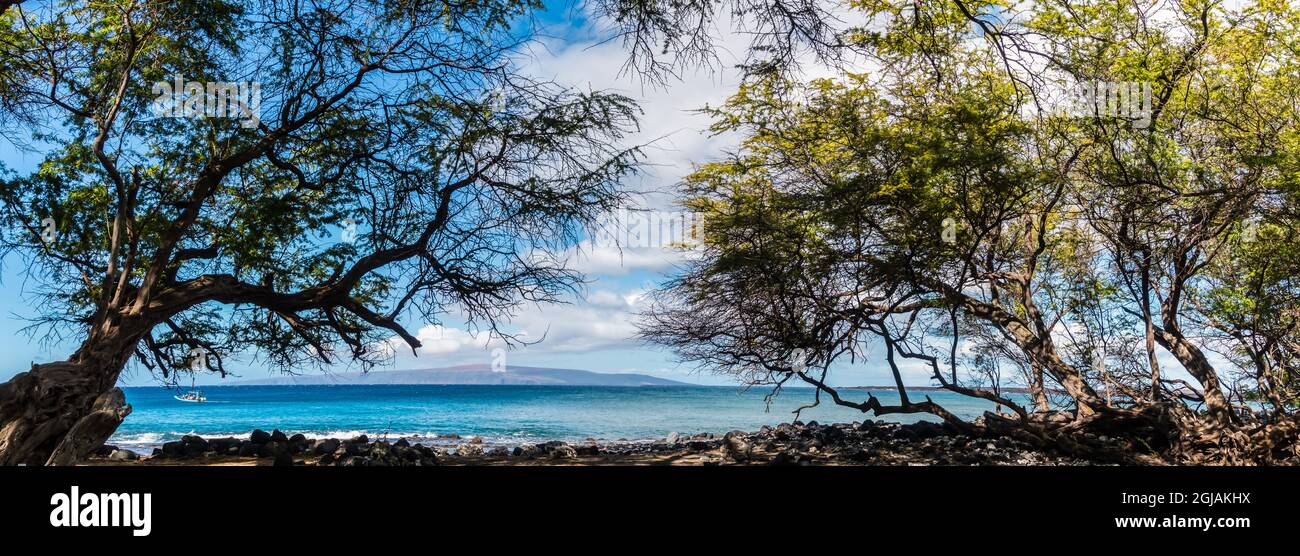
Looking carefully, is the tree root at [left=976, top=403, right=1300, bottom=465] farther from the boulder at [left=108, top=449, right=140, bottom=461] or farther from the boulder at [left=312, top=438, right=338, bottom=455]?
the boulder at [left=108, top=449, right=140, bottom=461]

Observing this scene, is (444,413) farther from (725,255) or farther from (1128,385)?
(1128,385)

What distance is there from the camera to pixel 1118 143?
8055 mm

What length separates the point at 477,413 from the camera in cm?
2647

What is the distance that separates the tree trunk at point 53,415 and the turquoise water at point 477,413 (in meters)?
8.75

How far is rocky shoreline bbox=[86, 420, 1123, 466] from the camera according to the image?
7.77 meters

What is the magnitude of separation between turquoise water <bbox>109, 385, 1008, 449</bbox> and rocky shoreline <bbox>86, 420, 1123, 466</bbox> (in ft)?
15.8

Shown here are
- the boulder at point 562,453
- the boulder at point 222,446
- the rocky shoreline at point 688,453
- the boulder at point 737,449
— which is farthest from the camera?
the boulder at point 222,446

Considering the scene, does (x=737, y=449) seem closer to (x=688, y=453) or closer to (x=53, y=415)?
(x=688, y=453)

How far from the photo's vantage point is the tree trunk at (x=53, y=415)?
5082mm

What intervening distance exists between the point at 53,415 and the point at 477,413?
21.5 metres

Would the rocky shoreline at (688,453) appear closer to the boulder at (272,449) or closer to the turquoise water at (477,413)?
the boulder at (272,449)

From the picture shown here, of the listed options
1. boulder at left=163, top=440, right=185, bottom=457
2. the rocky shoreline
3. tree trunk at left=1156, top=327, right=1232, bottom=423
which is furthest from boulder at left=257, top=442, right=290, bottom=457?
tree trunk at left=1156, top=327, right=1232, bottom=423

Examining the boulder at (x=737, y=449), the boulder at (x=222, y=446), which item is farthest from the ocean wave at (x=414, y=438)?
the boulder at (x=737, y=449)

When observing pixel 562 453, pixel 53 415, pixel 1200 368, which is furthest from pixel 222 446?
pixel 1200 368
